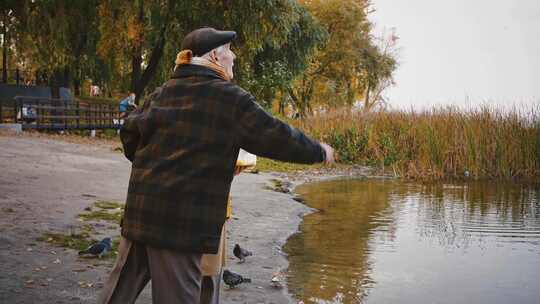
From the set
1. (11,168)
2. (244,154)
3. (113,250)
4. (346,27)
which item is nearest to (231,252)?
(113,250)

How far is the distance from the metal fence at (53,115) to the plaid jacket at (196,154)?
60.5 feet

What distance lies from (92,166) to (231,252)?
692 cm

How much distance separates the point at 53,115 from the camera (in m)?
22.8

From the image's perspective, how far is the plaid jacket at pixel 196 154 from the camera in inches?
115

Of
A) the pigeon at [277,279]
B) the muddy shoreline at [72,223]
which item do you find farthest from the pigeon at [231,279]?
the pigeon at [277,279]

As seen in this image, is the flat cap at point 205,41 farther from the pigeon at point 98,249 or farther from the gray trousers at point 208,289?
the pigeon at point 98,249

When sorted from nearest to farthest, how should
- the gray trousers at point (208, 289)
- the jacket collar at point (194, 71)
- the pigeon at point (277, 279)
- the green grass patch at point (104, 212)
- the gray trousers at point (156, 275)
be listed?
the gray trousers at point (156, 275) → the jacket collar at point (194, 71) → the gray trousers at point (208, 289) → the pigeon at point (277, 279) → the green grass patch at point (104, 212)

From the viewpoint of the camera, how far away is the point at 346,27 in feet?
146

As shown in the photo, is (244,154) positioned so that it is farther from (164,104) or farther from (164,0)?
(164,0)

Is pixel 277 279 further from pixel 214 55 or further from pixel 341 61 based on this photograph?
pixel 341 61

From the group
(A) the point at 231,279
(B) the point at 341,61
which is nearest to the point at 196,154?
(A) the point at 231,279

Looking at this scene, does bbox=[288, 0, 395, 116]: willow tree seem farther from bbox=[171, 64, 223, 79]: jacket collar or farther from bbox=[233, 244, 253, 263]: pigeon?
bbox=[171, 64, 223, 79]: jacket collar

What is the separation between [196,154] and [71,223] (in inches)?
177

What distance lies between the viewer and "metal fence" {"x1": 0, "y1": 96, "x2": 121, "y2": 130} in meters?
20.6
